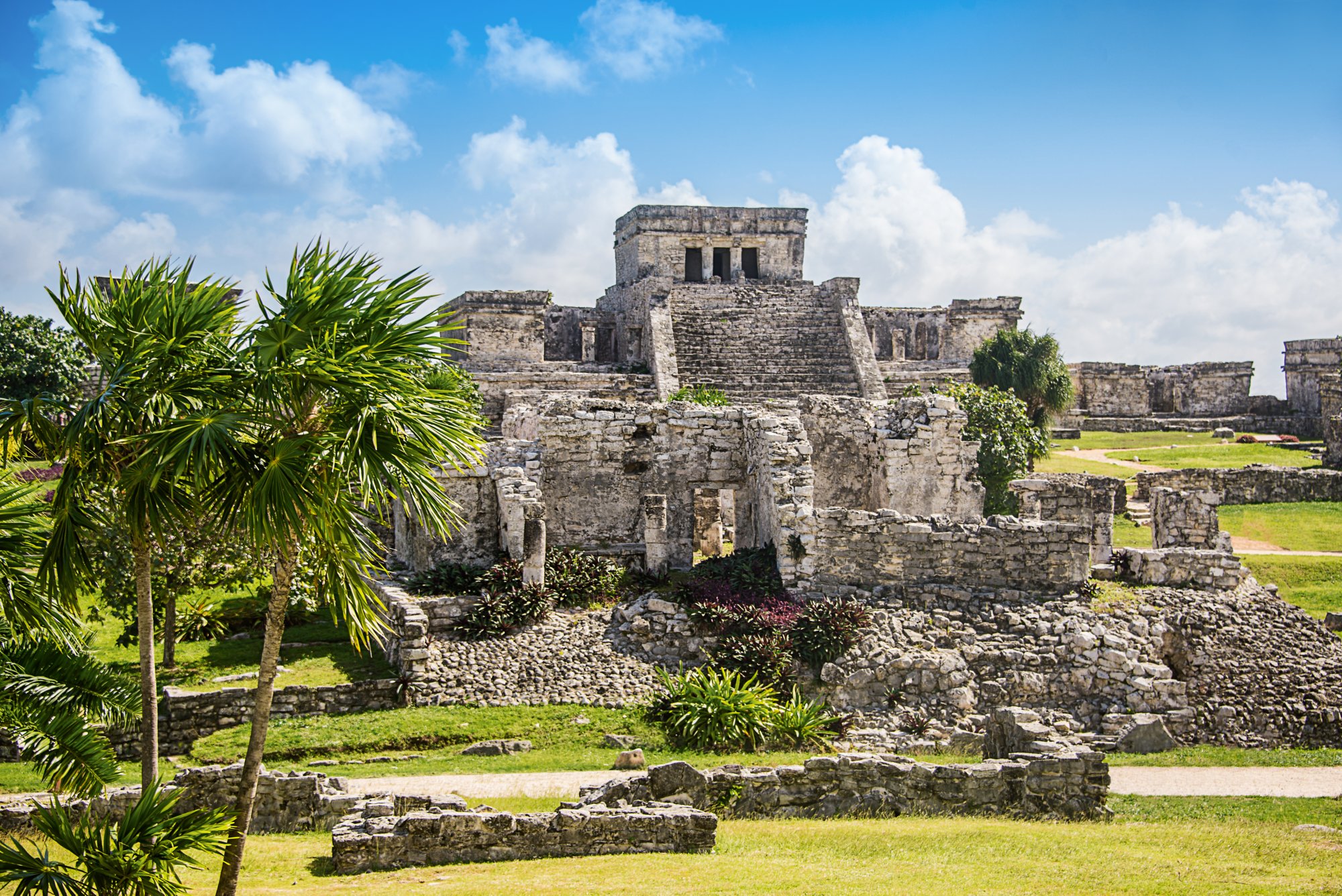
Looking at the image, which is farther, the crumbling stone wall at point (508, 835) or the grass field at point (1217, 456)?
the grass field at point (1217, 456)

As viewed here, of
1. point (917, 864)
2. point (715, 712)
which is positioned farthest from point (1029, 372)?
point (917, 864)

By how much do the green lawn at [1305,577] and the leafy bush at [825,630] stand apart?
28.7 ft

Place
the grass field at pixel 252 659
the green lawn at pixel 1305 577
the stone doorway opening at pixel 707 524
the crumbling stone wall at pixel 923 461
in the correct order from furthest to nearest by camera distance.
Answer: the stone doorway opening at pixel 707 524 → the green lawn at pixel 1305 577 → the crumbling stone wall at pixel 923 461 → the grass field at pixel 252 659

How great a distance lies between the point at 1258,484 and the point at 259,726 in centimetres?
2660

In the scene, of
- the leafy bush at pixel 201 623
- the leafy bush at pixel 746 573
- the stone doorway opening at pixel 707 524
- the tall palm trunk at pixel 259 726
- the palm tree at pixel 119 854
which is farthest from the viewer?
the stone doorway opening at pixel 707 524

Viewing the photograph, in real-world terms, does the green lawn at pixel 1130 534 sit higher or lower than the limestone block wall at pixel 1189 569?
lower

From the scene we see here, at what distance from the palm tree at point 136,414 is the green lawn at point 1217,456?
28.6 meters

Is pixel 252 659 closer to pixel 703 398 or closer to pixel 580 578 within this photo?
pixel 580 578

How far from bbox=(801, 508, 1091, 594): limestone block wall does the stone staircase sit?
1391 cm

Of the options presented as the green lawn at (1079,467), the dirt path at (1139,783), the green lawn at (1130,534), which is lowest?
the dirt path at (1139,783)

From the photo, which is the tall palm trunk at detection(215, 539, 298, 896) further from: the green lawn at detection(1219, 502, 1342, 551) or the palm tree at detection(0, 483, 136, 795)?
the green lawn at detection(1219, 502, 1342, 551)

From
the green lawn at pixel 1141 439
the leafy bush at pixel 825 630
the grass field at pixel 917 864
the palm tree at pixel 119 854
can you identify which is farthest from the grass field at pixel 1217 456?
the palm tree at pixel 119 854

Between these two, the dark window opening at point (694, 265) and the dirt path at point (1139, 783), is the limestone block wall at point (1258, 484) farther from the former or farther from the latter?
the dirt path at point (1139, 783)

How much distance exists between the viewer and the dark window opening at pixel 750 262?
131 feet
